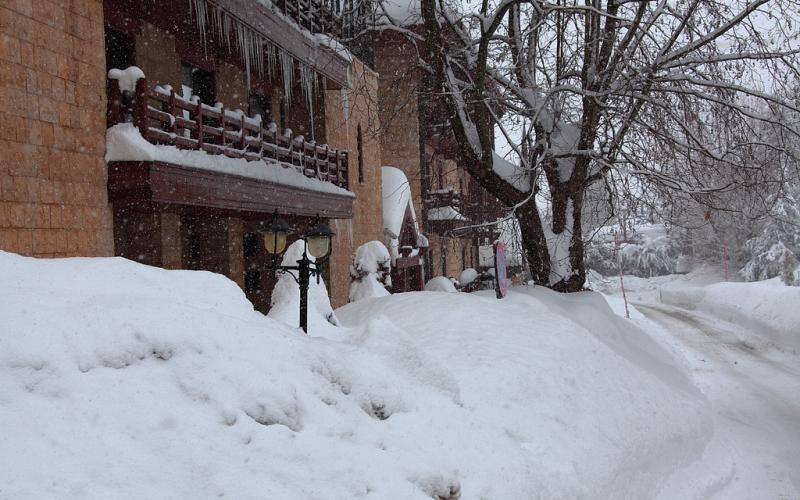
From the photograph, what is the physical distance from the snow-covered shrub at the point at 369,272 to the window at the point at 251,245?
2.33 metres

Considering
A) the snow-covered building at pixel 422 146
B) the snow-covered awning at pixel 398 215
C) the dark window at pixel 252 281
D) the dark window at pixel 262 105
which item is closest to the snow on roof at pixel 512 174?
the dark window at pixel 252 281

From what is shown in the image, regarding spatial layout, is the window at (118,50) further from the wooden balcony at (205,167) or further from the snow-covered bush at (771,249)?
the snow-covered bush at (771,249)

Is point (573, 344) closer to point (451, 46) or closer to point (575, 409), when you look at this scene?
point (575, 409)

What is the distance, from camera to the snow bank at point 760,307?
2027cm

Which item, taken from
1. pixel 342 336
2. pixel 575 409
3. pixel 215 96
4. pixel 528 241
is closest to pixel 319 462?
pixel 342 336

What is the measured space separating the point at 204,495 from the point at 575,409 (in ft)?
15.1

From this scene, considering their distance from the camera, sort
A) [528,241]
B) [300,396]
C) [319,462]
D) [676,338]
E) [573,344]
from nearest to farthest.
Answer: [319,462]
[300,396]
[573,344]
[528,241]
[676,338]

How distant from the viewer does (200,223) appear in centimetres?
1268

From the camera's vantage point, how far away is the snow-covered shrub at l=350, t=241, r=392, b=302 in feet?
48.5

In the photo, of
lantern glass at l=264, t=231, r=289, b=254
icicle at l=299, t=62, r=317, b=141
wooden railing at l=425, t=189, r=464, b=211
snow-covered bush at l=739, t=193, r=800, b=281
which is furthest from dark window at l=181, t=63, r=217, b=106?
snow-covered bush at l=739, t=193, r=800, b=281

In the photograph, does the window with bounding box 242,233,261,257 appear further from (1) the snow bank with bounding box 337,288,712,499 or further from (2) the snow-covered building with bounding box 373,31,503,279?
(2) the snow-covered building with bounding box 373,31,503,279

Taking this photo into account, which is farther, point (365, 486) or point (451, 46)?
point (451, 46)

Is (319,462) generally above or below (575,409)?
above

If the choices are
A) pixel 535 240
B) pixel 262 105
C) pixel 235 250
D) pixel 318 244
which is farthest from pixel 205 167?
pixel 262 105
